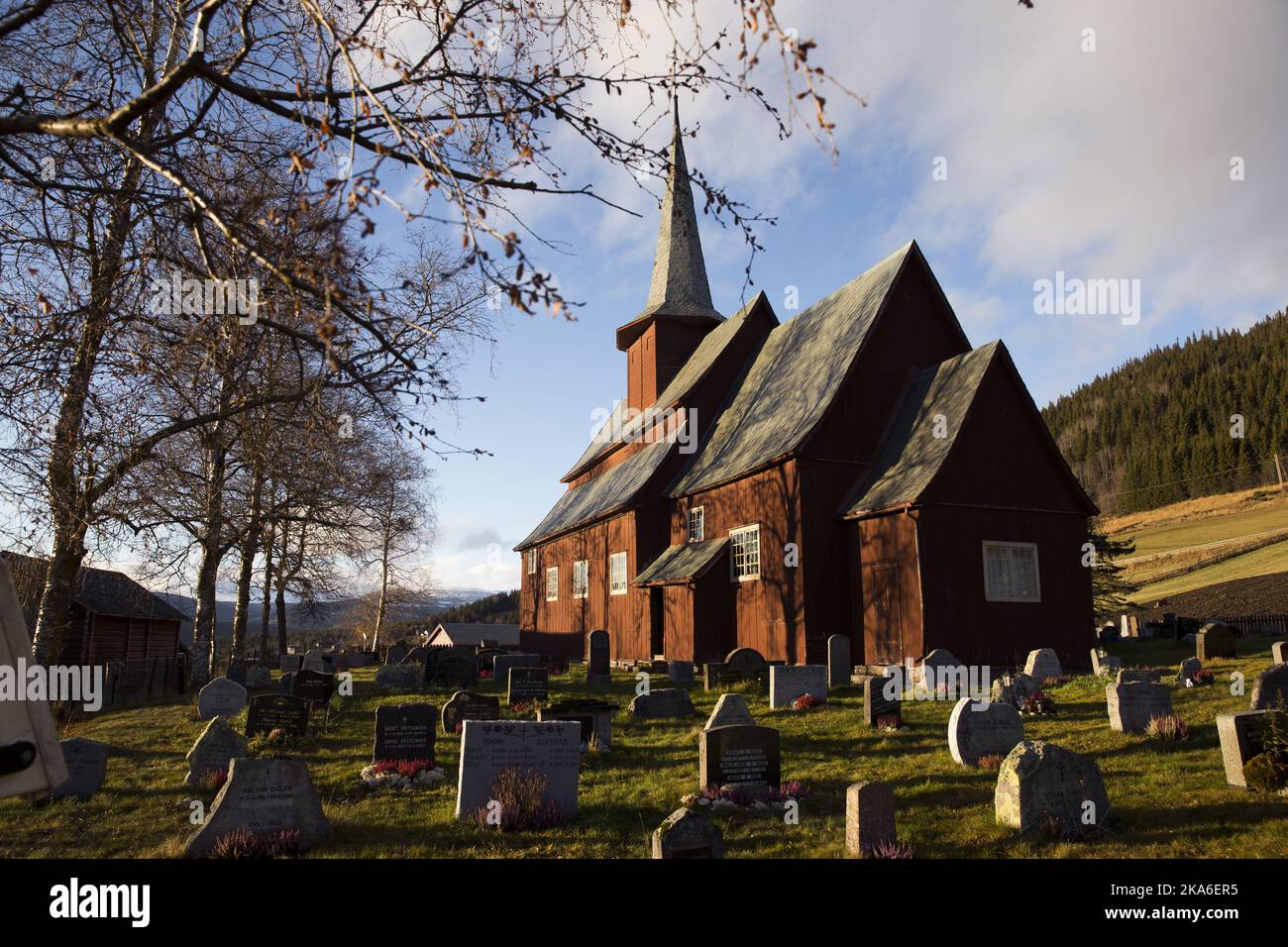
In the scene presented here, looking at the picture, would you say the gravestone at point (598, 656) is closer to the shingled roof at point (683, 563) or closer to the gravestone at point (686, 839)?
the shingled roof at point (683, 563)

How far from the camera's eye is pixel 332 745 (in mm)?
13430

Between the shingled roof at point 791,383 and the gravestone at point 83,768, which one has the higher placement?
the shingled roof at point 791,383

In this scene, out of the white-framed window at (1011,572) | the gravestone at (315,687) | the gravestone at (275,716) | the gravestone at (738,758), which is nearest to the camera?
the gravestone at (738,758)

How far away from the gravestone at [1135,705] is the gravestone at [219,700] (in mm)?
16059

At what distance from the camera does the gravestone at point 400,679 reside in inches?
834

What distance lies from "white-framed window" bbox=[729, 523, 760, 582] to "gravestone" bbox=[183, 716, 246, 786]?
13.3 meters

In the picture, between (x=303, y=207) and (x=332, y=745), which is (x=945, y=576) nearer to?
(x=332, y=745)

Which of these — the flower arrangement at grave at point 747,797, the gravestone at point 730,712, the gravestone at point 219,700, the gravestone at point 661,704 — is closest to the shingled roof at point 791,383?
the gravestone at point 661,704

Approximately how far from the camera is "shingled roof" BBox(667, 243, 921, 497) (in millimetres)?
21156

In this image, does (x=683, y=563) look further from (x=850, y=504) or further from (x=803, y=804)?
(x=803, y=804)

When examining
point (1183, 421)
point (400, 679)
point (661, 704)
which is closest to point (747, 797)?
point (661, 704)

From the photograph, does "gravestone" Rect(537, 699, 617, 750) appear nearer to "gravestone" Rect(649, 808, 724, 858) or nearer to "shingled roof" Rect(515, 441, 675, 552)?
"gravestone" Rect(649, 808, 724, 858)

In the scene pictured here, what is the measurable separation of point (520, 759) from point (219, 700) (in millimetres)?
10838

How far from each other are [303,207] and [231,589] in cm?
3679
